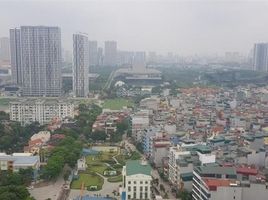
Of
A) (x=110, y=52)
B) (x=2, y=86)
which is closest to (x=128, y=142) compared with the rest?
(x=2, y=86)

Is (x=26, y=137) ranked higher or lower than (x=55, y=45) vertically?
lower

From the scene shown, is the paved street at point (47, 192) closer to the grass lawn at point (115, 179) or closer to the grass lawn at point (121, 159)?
the grass lawn at point (115, 179)

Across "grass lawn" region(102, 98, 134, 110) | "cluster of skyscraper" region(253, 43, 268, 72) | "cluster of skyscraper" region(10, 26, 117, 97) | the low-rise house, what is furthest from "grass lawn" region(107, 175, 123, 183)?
"cluster of skyscraper" region(253, 43, 268, 72)

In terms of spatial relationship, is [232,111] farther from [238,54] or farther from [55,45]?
[238,54]

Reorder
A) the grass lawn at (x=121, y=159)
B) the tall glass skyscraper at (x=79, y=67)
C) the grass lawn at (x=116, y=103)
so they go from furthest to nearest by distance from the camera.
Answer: the tall glass skyscraper at (x=79, y=67), the grass lawn at (x=116, y=103), the grass lawn at (x=121, y=159)

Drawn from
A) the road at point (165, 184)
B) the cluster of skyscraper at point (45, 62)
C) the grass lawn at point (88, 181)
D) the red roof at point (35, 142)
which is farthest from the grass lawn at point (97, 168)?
the cluster of skyscraper at point (45, 62)

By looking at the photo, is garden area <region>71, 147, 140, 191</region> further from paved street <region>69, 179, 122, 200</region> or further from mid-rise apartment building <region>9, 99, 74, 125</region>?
mid-rise apartment building <region>9, 99, 74, 125</region>
